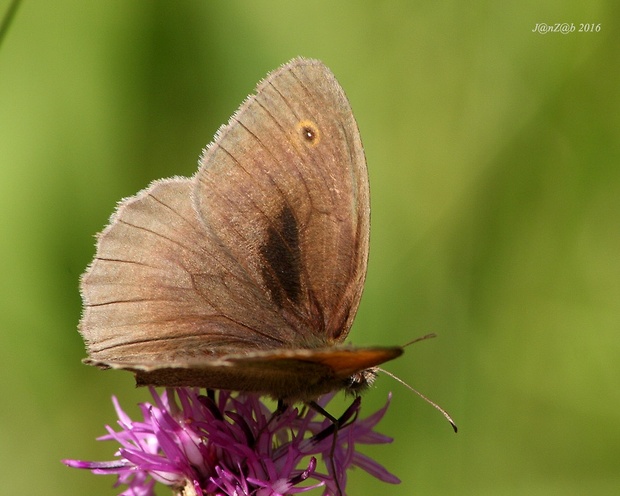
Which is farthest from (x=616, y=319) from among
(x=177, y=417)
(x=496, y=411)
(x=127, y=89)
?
(x=127, y=89)

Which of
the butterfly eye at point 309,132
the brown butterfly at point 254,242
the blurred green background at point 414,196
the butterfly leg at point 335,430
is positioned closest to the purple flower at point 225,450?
the butterfly leg at point 335,430

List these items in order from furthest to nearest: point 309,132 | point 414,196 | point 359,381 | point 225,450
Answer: point 414,196 < point 309,132 < point 225,450 < point 359,381

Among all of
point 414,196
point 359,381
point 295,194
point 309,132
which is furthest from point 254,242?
point 414,196

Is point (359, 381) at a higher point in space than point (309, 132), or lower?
lower

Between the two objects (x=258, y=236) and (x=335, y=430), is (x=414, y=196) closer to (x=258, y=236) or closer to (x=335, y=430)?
(x=258, y=236)

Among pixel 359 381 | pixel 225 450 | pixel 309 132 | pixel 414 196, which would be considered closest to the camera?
pixel 359 381

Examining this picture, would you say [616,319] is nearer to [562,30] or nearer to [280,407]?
[562,30]

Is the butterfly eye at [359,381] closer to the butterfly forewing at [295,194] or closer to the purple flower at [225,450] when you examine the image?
the purple flower at [225,450]

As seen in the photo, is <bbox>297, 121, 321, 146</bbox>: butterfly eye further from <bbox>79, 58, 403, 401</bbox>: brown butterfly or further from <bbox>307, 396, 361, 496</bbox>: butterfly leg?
<bbox>307, 396, 361, 496</bbox>: butterfly leg
